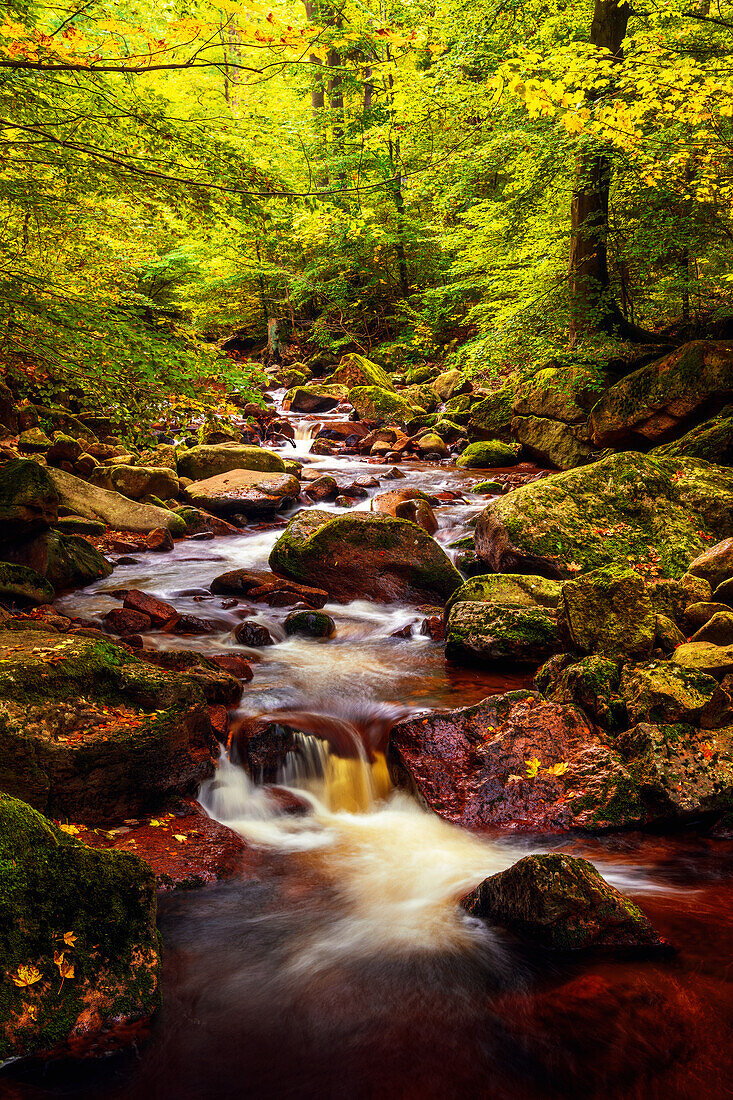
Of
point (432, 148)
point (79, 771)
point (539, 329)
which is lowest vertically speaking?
point (79, 771)

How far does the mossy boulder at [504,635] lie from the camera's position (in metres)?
5.91

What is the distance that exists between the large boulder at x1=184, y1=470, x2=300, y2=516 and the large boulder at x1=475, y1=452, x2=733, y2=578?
4.75 meters

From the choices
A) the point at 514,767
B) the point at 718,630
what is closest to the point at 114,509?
the point at 514,767

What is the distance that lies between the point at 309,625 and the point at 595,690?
3429mm

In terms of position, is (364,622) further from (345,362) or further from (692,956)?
(345,362)

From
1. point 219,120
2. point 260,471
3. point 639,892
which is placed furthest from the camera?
point 260,471

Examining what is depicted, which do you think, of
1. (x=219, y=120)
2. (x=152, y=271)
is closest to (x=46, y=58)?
(x=219, y=120)

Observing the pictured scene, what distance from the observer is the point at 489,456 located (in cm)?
1430

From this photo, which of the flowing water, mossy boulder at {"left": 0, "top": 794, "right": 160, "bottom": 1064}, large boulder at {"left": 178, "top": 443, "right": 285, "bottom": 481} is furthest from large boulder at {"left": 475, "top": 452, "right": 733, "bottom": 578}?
large boulder at {"left": 178, "top": 443, "right": 285, "bottom": 481}

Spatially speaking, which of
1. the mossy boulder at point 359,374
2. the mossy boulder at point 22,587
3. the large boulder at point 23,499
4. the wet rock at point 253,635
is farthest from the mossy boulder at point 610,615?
the mossy boulder at point 359,374

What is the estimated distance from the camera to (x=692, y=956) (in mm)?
2906

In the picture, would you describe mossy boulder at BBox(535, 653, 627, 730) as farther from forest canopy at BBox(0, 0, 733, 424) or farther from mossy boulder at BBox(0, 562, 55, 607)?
mossy boulder at BBox(0, 562, 55, 607)

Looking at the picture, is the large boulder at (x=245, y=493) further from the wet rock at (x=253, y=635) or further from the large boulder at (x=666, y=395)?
the large boulder at (x=666, y=395)

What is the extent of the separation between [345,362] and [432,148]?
675cm
